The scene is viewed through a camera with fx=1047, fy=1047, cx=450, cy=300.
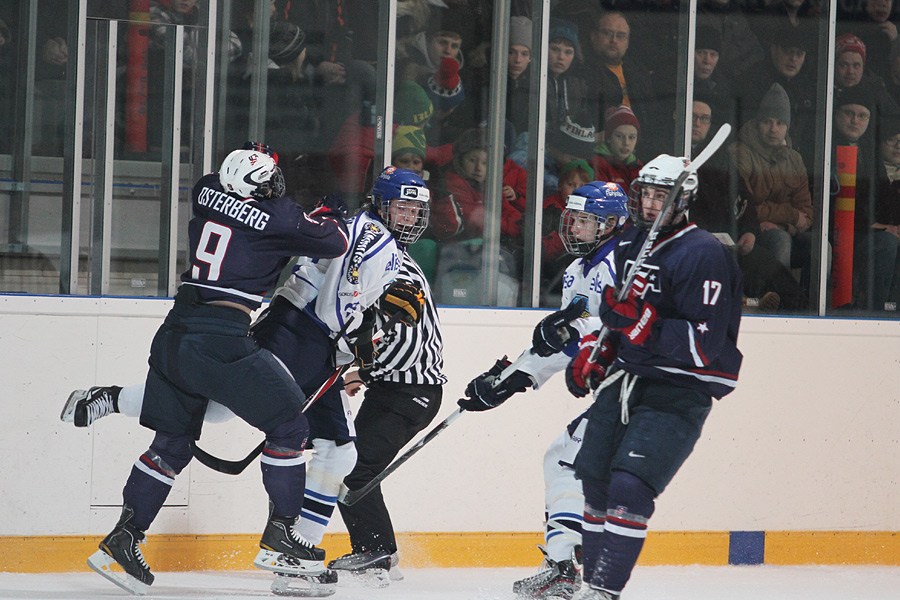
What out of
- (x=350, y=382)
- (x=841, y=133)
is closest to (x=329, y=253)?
(x=350, y=382)

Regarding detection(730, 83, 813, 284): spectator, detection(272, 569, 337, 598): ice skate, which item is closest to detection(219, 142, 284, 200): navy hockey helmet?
detection(272, 569, 337, 598): ice skate

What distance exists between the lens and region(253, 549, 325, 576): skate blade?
→ 10.2 ft

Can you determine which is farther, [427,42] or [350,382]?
[427,42]

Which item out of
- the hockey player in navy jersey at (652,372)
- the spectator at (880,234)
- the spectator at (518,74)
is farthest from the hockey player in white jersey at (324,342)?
the spectator at (880,234)

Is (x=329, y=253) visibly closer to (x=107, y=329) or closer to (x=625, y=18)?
(x=107, y=329)

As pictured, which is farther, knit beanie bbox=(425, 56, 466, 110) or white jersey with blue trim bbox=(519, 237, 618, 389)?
knit beanie bbox=(425, 56, 466, 110)

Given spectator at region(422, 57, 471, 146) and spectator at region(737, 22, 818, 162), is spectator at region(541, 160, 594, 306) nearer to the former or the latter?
spectator at region(422, 57, 471, 146)

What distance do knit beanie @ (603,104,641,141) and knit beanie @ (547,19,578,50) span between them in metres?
0.32

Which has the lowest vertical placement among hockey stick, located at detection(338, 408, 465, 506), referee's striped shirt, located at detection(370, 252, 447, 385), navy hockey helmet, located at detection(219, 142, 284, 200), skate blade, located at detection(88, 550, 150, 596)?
skate blade, located at detection(88, 550, 150, 596)

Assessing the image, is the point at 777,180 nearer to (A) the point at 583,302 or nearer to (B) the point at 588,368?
(A) the point at 583,302

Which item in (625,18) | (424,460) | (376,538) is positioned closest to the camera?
(376,538)

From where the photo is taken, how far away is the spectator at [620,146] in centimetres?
459

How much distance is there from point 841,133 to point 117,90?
10.1 feet

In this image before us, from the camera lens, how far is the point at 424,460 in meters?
3.88
